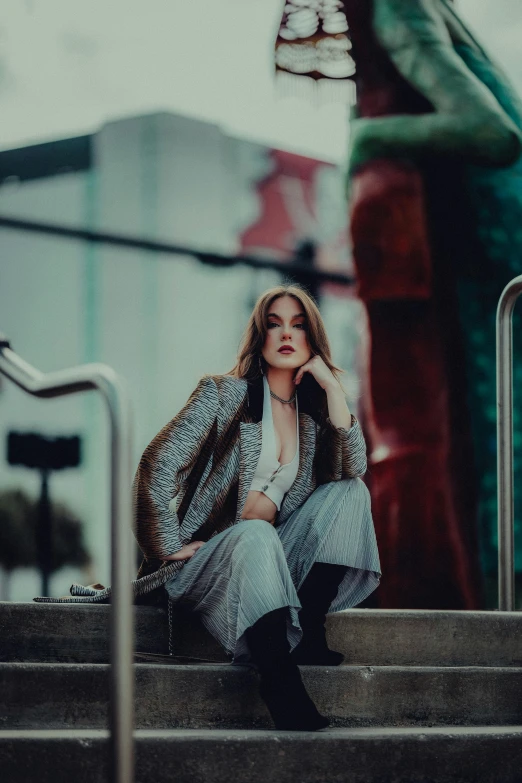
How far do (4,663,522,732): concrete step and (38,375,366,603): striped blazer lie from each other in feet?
1.25

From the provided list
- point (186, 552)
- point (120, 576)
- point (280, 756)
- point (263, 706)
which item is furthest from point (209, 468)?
point (120, 576)

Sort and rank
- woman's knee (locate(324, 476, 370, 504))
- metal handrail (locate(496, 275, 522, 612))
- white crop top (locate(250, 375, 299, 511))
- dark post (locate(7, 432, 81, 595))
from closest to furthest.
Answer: woman's knee (locate(324, 476, 370, 504)) → white crop top (locate(250, 375, 299, 511)) → metal handrail (locate(496, 275, 522, 612)) → dark post (locate(7, 432, 81, 595))

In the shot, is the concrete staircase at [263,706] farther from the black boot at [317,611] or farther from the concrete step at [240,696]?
the black boot at [317,611]

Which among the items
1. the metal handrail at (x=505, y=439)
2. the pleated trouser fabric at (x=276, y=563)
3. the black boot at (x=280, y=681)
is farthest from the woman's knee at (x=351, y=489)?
the metal handrail at (x=505, y=439)

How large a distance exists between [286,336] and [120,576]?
1343mm

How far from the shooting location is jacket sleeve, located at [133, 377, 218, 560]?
2918 millimetres

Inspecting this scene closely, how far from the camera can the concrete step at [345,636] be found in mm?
2898

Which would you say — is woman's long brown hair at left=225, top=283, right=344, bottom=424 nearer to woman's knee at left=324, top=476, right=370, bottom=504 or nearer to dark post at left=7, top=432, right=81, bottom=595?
woman's knee at left=324, top=476, right=370, bottom=504

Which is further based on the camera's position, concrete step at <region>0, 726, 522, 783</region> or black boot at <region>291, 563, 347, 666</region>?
black boot at <region>291, 563, 347, 666</region>

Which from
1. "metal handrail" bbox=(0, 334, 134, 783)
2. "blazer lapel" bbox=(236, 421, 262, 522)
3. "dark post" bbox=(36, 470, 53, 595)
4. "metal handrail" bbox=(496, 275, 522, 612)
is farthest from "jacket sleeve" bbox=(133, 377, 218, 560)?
Answer: "dark post" bbox=(36, 470, 53, 595)

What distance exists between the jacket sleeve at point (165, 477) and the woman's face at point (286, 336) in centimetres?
29

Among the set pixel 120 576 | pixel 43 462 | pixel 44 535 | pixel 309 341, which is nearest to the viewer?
pixel 120 576

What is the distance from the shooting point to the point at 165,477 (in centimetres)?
295

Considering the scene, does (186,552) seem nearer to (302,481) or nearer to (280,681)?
(302,481)
